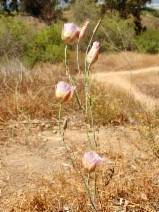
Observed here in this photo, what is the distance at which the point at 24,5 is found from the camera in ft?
115

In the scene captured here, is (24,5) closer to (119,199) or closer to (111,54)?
(111,54)

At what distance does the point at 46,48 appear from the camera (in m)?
20.4

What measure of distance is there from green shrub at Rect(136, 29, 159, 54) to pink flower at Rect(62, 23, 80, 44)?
69.9 ft

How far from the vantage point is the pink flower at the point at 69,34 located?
2.03 metres

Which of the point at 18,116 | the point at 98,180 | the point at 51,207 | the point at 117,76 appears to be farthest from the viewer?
the point at 117,76

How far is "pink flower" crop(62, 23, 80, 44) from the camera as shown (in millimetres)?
2027

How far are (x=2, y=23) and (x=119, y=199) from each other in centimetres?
1705

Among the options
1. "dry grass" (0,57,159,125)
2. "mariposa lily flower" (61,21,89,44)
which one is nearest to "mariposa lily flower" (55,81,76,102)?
"mariposa lily flower" (61,21,89,44)

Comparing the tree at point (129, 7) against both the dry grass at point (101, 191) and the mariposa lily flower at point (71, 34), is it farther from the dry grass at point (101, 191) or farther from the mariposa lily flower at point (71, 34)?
the mariposa lily flower at point (71, 34)

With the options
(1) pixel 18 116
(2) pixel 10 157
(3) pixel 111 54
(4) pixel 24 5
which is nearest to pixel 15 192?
(2) pixel 10 157

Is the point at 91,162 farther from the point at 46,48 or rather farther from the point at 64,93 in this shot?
the point at 46,48

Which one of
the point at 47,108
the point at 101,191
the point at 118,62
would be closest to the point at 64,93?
the point at 101,191

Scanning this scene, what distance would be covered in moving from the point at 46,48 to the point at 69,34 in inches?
727

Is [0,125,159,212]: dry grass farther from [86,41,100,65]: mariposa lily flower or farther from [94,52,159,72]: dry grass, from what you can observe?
[94,52,159,72]: dry grass
